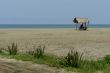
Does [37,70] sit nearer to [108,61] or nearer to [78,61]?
[78,61]

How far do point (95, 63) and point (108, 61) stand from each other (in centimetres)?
89

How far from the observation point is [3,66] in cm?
1148

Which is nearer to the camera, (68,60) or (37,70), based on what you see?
(37,70)

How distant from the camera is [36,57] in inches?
543

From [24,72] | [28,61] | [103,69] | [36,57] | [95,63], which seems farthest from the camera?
[36,57]

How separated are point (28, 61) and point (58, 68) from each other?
1.88 m

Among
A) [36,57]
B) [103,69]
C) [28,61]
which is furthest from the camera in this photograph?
[36,57]

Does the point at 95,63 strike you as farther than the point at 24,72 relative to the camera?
Yes

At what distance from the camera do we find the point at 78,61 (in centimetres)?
1167

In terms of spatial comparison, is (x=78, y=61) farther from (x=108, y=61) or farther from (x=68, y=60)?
(x=108, y=61)

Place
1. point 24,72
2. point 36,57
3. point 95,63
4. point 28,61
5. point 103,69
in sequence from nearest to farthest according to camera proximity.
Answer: point 24,72 < point 103,69 < point 95,63 < point 28,61 < point 36,57

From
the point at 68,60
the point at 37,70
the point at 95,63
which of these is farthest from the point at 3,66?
the point at 95,63

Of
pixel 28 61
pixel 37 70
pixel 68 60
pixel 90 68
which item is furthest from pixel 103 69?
pixel 28 61

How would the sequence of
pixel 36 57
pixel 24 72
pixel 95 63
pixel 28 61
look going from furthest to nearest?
pixel 36 57
pixel 28 61
pixel 95 63
pixel 24 72
